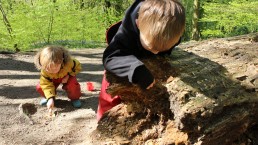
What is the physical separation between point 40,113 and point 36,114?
0.16 feet

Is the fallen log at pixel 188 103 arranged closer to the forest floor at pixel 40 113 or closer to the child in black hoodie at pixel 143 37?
the child in black hoodie at pixel 143 37

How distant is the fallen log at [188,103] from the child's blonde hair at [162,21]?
14.6 inches

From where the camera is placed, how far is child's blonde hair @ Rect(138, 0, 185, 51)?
5.31ft

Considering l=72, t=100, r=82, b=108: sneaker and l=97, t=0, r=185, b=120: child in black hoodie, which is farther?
l=72, t=100, r=82, b=108: sneaker

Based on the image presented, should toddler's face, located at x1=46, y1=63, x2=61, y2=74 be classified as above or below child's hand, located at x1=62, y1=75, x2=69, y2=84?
above

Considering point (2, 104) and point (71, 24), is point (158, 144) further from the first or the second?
point (71, 24)

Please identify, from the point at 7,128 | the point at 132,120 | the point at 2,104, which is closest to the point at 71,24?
the point at 2,104

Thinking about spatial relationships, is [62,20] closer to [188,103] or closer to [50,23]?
[50,23]

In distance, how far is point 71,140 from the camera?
2857 millimetres

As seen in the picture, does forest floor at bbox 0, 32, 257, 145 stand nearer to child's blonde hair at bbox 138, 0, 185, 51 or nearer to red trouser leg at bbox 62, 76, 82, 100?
red trouser leg at bbox 62, 76, 82, 100

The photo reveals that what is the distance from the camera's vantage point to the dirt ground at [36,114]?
293 centimetres

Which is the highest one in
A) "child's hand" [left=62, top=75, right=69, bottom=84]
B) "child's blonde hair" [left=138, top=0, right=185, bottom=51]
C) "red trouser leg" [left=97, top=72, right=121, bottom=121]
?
"child's blonde hair" [left=138, top=0, right=185, bottom=51]

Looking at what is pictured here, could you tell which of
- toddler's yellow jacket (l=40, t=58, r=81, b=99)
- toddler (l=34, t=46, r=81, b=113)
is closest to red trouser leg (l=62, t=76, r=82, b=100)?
toddler (l=34, t=46, r=81, b=113)

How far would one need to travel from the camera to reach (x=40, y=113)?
357 cm
